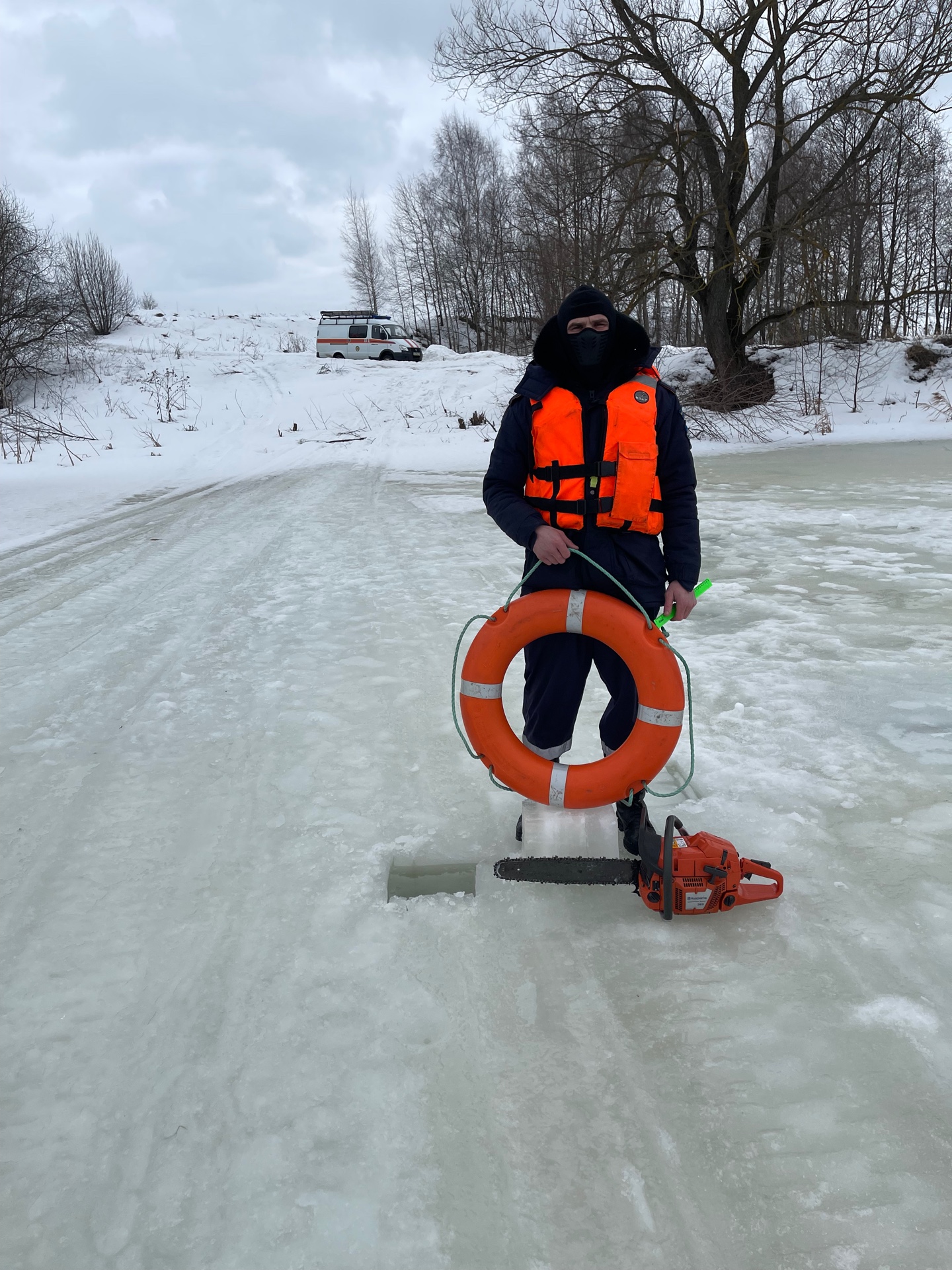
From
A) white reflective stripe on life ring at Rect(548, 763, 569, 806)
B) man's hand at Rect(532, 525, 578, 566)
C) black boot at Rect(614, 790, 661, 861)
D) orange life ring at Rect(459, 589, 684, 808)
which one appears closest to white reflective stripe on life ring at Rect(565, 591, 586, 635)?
orange life ring at Rect(459, 589, 684, 808)

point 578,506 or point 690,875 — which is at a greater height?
point 578,506

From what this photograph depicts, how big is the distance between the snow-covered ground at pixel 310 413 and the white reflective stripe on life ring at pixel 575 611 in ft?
19.3

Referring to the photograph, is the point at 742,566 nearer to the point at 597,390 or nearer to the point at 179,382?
the point at 597,390

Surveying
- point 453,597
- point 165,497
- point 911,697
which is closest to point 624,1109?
point 911,697

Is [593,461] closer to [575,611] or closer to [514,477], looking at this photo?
[514,477]

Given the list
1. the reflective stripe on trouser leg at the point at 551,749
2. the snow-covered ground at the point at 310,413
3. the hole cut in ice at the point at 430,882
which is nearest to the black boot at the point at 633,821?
the reflective stripe on trouser leg at the point at 551,749

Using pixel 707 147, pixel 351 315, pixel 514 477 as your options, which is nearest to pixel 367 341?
pixel 351 315

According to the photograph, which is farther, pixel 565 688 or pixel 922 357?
pixel 922 357

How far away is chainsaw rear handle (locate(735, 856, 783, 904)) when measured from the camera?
6.20 feet

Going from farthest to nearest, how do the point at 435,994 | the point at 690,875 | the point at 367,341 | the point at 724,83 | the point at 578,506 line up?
the point at 367,341, the point at 724,83, the point at 578,506, the point at 690,875, the point at 435,994

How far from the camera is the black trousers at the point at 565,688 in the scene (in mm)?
2133

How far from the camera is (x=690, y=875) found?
1861 mm

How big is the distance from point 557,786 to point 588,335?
1.15 meters

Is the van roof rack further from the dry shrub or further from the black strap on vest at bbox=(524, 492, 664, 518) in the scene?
the black strap on vest at bbox=(524, 492, 664, 518)
